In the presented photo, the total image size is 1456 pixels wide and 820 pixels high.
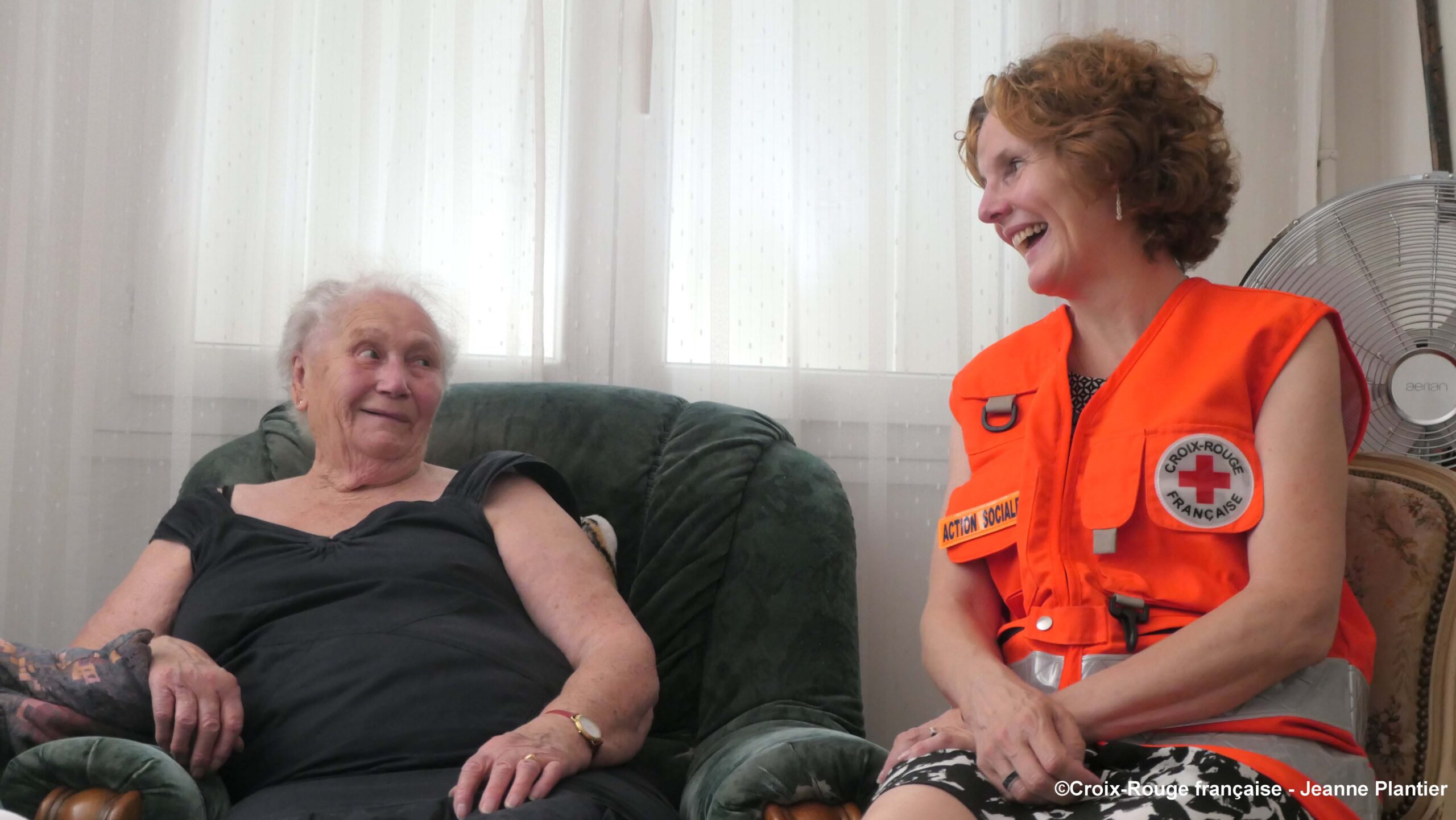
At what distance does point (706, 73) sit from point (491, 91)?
45cm

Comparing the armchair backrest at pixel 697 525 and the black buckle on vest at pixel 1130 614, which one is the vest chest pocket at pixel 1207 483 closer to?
the black buckle on vest at pixel 1130 614

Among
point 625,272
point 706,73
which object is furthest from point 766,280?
point 706,73

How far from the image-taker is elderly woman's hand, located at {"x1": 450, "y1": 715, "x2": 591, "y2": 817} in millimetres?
1319

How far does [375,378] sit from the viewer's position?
1.87 m

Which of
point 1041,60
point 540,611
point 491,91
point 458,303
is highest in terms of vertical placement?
point 491,91

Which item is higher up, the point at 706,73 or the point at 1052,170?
the point at 706,73

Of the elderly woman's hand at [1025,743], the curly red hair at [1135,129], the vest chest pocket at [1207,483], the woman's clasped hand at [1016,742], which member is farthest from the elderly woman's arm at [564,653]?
the curly red hair at [1135,129]

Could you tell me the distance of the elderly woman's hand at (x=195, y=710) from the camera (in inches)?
56.8

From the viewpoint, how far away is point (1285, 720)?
118 cm

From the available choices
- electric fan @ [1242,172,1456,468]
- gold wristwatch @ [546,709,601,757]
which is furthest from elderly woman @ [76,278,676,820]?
electric fan @ [1242,172,1456,468]

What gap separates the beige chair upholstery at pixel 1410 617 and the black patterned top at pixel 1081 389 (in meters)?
0.41

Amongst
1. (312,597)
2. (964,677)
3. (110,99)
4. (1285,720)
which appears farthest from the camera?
(110,99)

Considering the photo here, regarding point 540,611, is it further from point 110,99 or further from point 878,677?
point 110,99

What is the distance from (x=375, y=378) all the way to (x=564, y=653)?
573mm
